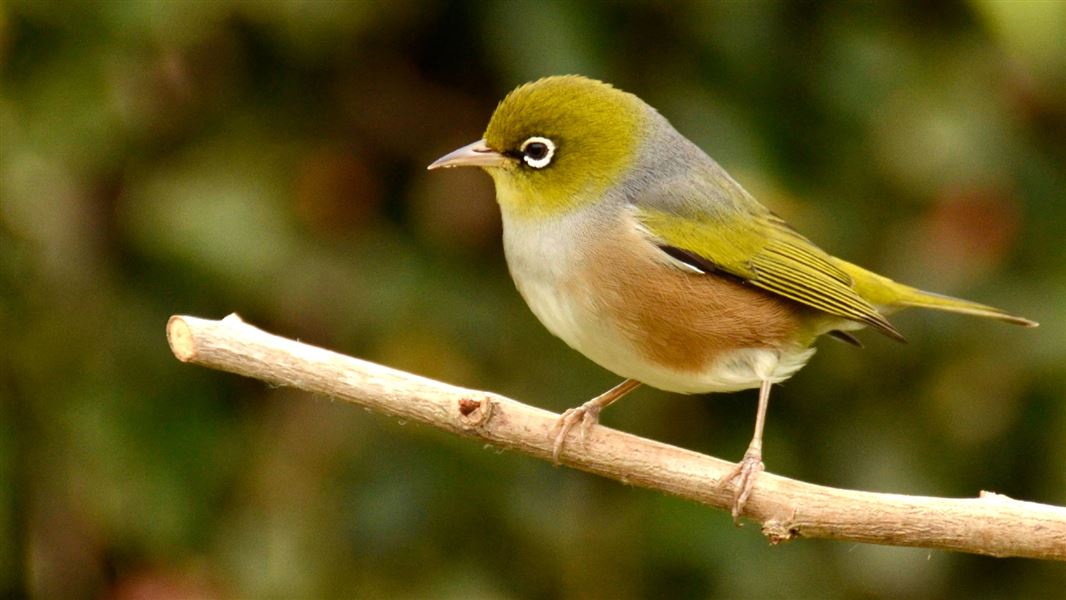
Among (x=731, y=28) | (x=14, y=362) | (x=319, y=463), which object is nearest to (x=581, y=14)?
(x=731, y=28)

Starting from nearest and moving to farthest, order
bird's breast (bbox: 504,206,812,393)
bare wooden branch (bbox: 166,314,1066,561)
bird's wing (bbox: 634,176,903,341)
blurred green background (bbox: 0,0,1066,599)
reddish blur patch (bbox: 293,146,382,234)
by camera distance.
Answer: bare wooden branch (bbox: 166,314,1066,561)
bird's breast (bbox: 504,206,812,393)
bird's wing (bbox: 634,176,903,341)
blurred green background (bbox: 0,0,1066,599)
reddish blur patch (bbox: 293,146,382,234)

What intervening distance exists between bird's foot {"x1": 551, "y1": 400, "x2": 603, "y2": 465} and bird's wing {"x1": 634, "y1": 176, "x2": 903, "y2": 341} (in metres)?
0.55

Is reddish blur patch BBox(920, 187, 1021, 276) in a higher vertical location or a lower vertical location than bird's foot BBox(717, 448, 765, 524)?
higher

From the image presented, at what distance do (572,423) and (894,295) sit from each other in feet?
4.87

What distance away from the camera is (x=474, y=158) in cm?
471

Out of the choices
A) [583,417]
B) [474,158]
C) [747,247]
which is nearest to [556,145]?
[474,158]

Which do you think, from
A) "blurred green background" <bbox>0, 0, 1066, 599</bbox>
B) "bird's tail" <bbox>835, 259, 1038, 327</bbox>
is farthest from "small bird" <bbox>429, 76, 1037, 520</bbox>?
"blurred green background" <bbox>0, 0, 1066, 599</bbox>

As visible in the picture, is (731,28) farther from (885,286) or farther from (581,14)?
(885,286)

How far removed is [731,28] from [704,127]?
35cm

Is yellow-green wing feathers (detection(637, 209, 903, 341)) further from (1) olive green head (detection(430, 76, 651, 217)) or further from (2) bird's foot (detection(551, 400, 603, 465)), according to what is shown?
(2) bird's foot (detection(551, 400, 603, 465))

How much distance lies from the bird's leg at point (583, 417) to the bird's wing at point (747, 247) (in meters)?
0.50

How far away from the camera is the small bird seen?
4.61 metres

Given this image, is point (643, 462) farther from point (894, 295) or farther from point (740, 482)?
point (894, 295)

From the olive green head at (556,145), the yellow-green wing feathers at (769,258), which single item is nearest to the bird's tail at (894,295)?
the yellow-green wing feathers at (769,258)
